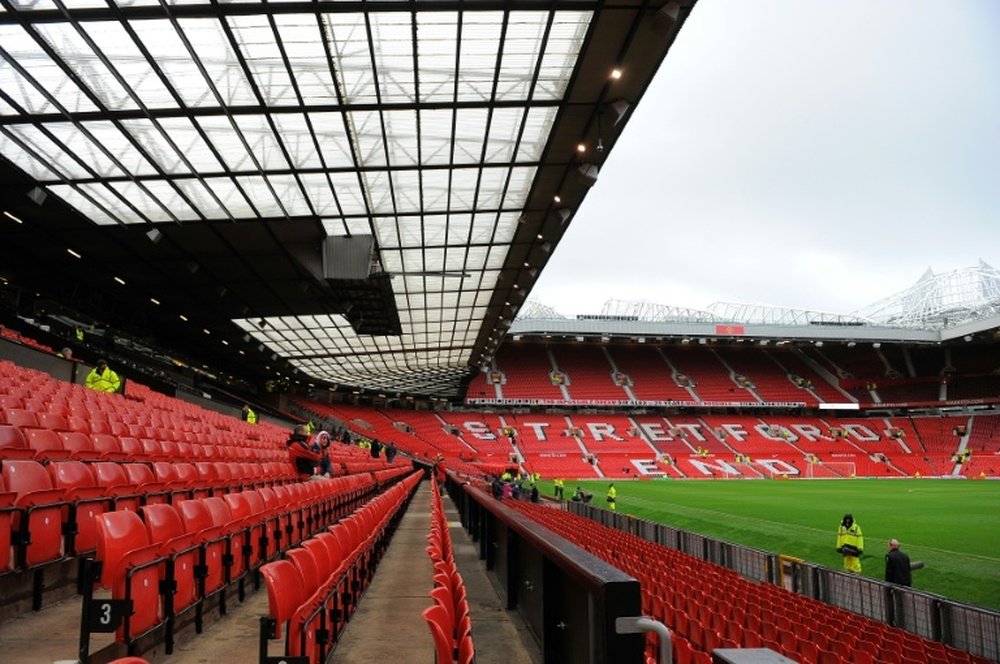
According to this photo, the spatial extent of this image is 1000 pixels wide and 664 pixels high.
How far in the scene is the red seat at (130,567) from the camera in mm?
3178

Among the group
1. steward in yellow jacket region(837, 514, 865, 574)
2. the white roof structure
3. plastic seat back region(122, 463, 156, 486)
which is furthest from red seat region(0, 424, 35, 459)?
the white roof structure

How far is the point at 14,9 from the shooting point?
934 cm

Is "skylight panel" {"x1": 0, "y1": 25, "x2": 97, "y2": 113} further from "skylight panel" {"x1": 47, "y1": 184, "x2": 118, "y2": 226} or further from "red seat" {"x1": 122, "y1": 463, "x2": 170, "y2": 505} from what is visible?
Result: "red seat" {"x1": 122, "y1": 463, "x2": 170, "y2": 505}

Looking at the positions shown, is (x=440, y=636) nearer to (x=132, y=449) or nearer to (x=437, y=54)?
(x=132, y=449)

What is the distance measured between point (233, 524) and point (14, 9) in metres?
8.41

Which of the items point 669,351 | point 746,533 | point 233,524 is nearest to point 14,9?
point 233,524

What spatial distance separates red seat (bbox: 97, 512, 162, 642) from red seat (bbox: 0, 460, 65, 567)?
23.5 inches

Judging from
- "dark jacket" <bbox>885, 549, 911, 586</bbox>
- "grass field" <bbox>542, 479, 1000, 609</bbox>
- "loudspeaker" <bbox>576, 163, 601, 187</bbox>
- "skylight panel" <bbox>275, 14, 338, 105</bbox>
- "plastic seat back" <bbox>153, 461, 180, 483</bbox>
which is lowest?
"grass field" <bbox>542, 479, 1000, 609</bbox>

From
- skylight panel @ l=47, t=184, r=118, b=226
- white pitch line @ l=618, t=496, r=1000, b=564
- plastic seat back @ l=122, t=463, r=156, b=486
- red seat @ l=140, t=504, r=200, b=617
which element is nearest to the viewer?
red seat @ l=140, t=504, r=200, b=617

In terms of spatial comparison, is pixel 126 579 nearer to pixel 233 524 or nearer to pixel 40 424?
pixel 233 524

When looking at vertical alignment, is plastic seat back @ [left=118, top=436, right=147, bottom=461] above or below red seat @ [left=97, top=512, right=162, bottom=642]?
above

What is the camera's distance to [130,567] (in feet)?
10.6

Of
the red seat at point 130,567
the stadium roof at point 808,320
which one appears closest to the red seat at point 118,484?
the red seat at point 130,567

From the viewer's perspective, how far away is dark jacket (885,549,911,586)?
9.89 metres
